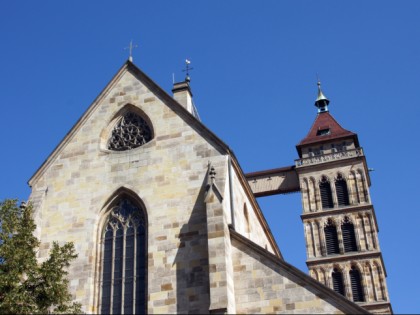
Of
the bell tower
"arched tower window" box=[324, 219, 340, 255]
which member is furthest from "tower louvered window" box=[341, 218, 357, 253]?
"arched tower window" box=[324, 219, 340, 255]

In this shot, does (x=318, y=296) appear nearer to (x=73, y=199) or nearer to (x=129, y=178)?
(x=129, y=178)

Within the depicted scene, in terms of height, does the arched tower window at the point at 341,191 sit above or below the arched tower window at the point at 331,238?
above

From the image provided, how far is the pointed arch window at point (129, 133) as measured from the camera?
20.3m

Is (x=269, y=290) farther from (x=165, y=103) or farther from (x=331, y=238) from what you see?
(x=331, y=238)

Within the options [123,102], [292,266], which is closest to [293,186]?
[123,102]

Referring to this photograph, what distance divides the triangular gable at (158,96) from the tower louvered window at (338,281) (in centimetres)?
2331

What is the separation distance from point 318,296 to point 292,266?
41.3 inches

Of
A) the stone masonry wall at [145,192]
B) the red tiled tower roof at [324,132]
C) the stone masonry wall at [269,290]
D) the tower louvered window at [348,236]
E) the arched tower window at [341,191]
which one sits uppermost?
the red tiled tower roof at [324,132]

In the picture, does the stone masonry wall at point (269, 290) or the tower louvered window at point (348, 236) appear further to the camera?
the tower louvered window at point (348, 236)

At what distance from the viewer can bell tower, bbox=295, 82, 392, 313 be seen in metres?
39.3

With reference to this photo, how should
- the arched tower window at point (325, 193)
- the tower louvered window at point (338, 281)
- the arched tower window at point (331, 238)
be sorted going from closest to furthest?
the tower louvered window at point (338, 281) → the arched tower window at point (331, 238) → the arched tower window at point (325, 193)

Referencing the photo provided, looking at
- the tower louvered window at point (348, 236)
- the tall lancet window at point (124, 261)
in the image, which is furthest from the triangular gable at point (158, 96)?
the tower louvered window at point (348, 236)

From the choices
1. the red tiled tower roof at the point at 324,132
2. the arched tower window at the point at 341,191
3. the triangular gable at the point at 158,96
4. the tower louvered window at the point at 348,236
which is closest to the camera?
the triangular gable at the point at 158,96

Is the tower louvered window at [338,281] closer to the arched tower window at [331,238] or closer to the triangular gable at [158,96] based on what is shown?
the arched tower window at [331,238]
